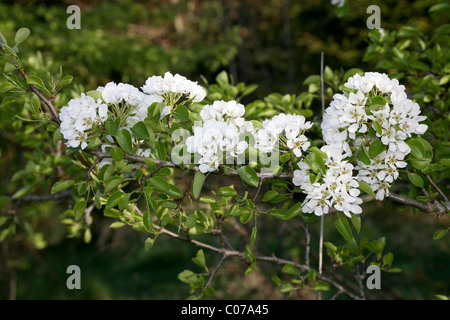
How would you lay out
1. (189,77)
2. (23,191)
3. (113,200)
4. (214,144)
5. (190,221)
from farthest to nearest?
(189,77), (23,191), (190,221), (113,200), (214,144)

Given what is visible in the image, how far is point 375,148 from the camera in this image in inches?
42.6

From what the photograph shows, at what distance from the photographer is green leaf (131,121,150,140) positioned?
3.64 feet

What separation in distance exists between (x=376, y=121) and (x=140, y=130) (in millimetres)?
635

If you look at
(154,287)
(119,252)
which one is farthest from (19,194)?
(119,252)

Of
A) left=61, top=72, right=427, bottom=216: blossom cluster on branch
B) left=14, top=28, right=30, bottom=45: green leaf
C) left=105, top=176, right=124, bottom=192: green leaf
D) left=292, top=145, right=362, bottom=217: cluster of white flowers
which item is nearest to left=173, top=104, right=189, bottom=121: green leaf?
left=61, top=72, right=427, bottom=216: blossom cluster on branch

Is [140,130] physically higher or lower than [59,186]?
higher

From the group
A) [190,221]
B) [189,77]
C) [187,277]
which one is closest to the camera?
[190,221]

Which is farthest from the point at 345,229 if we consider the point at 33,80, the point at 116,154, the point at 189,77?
the point at 189,77

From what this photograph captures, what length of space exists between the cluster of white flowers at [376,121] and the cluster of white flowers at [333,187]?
0.14 feet

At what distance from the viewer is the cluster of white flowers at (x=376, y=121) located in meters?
1.07

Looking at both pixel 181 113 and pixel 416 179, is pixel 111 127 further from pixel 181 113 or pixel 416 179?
pixel 416 179

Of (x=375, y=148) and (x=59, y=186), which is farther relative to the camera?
(x=59, y=186)
